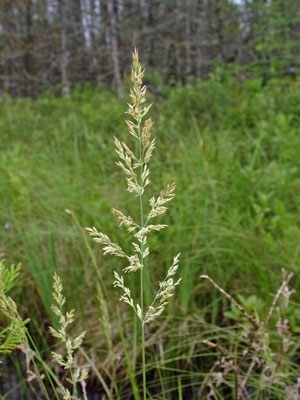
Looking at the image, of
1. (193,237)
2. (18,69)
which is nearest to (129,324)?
(193,237)

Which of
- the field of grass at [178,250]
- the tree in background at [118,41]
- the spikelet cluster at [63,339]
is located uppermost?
the tree in background at [118,41]

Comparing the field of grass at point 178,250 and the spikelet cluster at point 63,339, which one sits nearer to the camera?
the spikelet cluster at point 63,339

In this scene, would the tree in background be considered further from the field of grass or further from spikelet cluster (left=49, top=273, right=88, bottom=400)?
spikelet cluster (left=49, top=273, right=88, bottom=400)

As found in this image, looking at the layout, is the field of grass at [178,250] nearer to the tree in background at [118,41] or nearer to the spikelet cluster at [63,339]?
the spikelet cluster at [63,339]

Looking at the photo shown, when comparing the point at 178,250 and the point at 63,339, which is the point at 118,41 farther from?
the point at 63,339

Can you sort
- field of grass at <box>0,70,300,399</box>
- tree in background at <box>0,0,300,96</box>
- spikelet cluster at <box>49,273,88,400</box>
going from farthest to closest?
1. tree in background at <box>0,0,300,96</box>
2. field of grass at <box>0,70,300,399</box>
3. spikelet cluster at <box>49,273,88,400</box>

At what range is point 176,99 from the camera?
700cm

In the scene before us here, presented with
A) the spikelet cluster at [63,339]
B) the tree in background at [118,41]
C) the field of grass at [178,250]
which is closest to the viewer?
the spikelet cluster at [63,339]

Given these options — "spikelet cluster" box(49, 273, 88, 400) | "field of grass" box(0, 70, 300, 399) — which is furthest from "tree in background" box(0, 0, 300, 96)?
"spikelet cluster" box(49, 273, 88, 400)

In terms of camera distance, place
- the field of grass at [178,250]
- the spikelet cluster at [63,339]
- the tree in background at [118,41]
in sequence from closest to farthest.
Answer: the spikelet cluster at [63,339] → the field of grass at [178,250] → the tree in background at [118,41]

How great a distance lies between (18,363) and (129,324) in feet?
2.21

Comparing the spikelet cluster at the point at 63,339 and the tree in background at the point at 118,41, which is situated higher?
the tree in background at the point at 118,41

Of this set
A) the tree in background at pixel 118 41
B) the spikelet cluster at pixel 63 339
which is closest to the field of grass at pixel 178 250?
the spikelet cluster at pixel 63 339

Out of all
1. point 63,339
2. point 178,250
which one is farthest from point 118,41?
point 63,339
